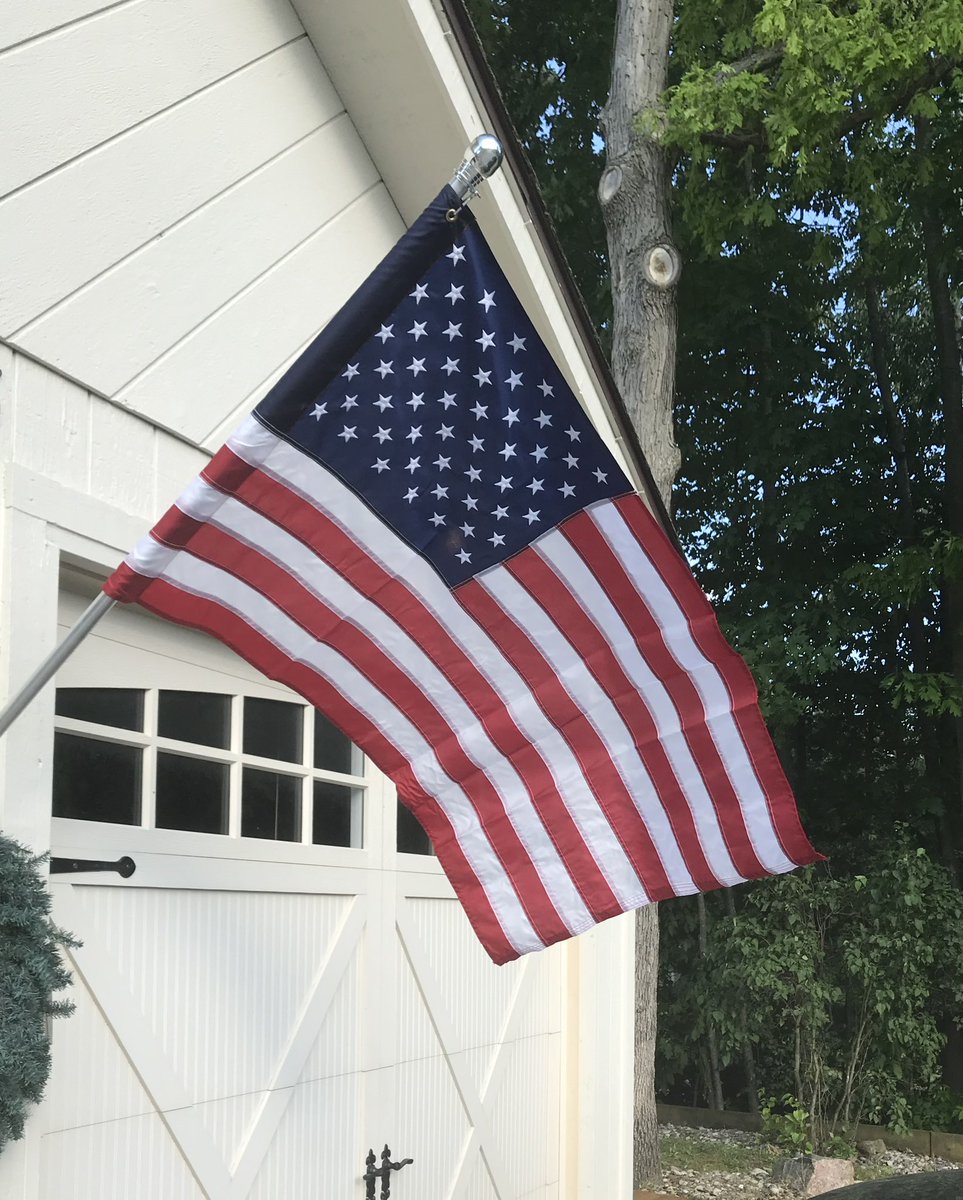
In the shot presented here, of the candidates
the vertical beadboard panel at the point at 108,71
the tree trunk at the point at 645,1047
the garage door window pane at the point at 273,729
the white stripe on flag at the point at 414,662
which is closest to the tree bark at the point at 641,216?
the tree trunk at the point at 645,1047

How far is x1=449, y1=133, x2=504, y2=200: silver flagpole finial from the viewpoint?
2541mm

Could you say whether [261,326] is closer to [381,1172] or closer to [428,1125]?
[381,1172]

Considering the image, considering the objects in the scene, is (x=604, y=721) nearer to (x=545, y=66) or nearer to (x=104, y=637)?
(x=104, y=637)

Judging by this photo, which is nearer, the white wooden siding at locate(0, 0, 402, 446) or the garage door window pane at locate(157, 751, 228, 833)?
the white wooden siding at locate(0, 0, 402, 446)

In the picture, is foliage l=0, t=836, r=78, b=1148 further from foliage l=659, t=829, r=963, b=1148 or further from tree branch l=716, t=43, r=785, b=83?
tree branch l=716, t=43, r=785, b=83

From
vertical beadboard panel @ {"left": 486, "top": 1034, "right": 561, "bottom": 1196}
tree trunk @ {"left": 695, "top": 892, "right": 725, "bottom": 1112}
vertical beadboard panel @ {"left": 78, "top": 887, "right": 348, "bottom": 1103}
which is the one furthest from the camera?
tree trunk @ {"left": 695, "top": 892, "right": 725, "bottom": 1112}

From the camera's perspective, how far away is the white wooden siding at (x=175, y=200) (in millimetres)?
3039

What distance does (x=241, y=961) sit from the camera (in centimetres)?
371

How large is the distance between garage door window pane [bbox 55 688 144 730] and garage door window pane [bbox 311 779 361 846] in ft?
3.26

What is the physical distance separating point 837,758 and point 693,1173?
480 centimetres

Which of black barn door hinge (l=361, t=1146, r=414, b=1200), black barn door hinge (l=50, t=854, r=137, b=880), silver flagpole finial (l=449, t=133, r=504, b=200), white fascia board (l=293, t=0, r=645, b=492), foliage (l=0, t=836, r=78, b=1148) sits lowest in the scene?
black barn door hinge (l=361, t=1146, r=414, b=1200)

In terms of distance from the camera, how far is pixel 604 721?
2949 mm

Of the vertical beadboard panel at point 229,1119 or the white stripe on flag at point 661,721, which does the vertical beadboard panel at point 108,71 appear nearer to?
the white stripe on flag at point 661,721

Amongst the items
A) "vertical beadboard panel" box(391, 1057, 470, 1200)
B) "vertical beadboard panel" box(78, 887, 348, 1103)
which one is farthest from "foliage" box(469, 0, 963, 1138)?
"vertical beadboard panel" box(78, 887, 348, 1103)
